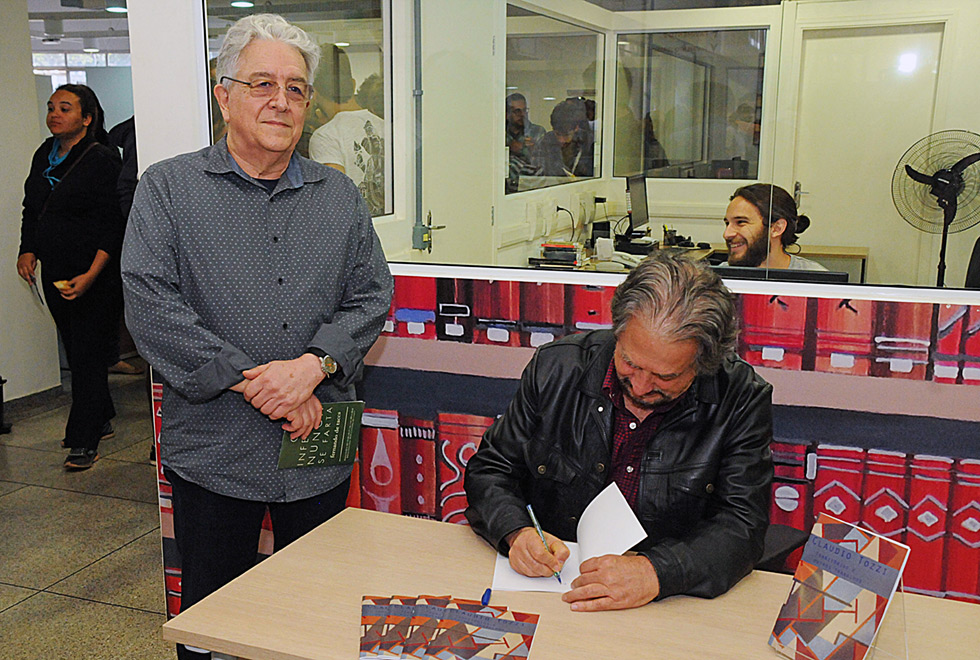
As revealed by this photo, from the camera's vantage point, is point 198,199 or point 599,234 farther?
point 599,234

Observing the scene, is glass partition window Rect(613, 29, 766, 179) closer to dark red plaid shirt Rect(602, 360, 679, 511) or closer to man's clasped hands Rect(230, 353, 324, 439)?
dark red plaid shirt Rect(602, 360, 679, 511)

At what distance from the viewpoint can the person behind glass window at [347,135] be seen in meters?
3.15

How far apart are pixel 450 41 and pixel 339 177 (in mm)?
1009

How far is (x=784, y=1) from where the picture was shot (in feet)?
9.34

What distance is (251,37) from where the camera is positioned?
2154mm

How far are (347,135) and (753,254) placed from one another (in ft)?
4.68

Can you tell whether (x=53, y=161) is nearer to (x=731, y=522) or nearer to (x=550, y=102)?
(x=550, y=102)

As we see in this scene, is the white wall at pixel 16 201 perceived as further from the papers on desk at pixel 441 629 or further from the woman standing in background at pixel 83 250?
the papers on desk at pixel 441 629

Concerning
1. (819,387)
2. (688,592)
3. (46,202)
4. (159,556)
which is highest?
(46,202)

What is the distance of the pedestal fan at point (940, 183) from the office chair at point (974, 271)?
94mm

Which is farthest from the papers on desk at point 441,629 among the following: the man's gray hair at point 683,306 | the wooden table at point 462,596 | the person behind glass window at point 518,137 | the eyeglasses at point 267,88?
the person behind glass window at point 518,137

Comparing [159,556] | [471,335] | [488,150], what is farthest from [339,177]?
[159,556]

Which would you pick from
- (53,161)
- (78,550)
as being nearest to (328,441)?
(78,550)

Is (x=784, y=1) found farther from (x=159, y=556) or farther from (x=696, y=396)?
(x=159, y=556)
